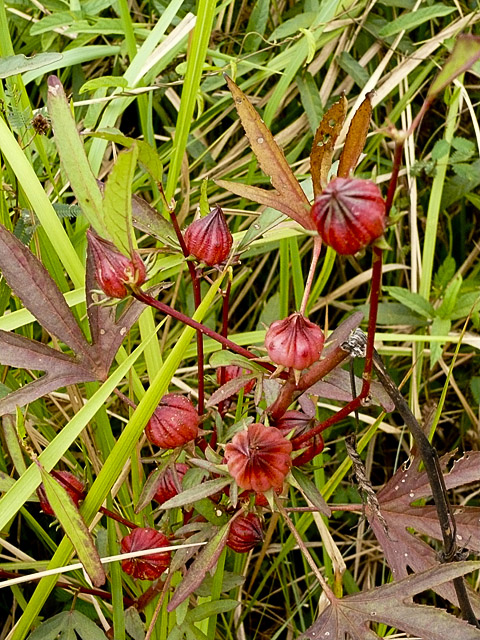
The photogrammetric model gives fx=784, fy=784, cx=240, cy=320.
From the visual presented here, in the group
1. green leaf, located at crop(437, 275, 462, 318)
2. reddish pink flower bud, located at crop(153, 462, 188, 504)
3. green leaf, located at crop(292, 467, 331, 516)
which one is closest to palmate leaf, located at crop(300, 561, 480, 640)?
green leaf, located at crop(292, 467, 331, 516)

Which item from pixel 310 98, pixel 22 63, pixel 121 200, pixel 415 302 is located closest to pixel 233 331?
pixel 415 302

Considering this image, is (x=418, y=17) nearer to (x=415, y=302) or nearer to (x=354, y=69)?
(x=354, y=69)

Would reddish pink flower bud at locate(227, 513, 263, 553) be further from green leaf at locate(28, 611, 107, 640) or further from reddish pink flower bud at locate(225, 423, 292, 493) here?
green leaf at locate(28, 611, 107, 640)

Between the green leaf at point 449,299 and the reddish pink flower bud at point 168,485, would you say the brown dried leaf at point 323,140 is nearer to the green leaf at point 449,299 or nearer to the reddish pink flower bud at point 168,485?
the reddish pink flower bud at point 168,485

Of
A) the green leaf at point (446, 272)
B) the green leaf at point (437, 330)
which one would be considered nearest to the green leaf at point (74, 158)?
the green leaf at point (437, 330)

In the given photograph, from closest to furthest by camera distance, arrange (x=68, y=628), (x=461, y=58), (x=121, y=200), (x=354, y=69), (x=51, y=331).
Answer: (x=461, y=58)
(x=121, y=200)
(x=51, y=331)
(x=68, y=628)
(x=354, y=69)

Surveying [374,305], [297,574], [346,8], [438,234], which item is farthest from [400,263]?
[374,305]
